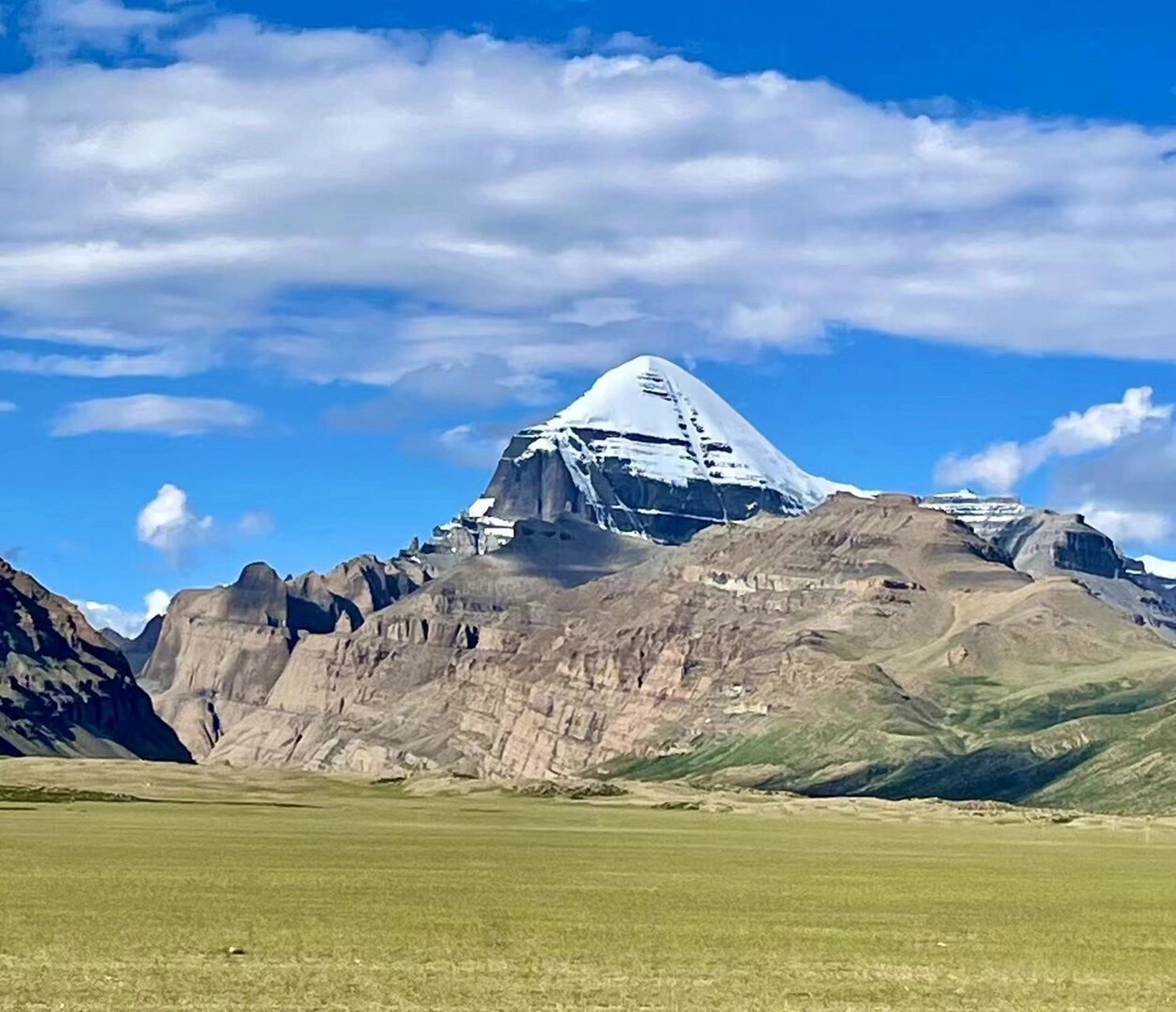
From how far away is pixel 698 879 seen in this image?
115500mm

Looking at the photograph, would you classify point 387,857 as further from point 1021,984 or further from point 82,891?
point 1021,984

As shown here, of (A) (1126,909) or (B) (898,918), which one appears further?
(A) (1126,909)

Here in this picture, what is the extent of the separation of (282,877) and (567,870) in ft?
75.9

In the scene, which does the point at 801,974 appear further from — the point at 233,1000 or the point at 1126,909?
the point at 1126,909

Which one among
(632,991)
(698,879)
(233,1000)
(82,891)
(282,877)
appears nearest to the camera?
(233,1000)

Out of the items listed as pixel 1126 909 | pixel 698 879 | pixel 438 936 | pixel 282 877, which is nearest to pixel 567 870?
pixel 698 879

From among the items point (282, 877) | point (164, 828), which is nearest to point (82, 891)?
point (282, 877)

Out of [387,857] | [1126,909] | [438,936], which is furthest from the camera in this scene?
[387,857]

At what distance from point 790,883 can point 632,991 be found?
55623mm

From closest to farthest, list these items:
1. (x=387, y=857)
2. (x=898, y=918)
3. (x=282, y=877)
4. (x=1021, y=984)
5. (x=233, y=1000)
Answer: (x=233, y=1000) → (x=1021, y=984) → (x=898, y=918) → (x=282, y=877) → (x=387, y=857)

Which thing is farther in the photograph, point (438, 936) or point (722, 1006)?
point (438, 936)

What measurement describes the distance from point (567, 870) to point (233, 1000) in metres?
71.5

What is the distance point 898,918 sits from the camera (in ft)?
282

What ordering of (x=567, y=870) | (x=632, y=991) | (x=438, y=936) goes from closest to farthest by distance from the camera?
(x=632, y=991) → (x=438, y=936) → (x=567, y=870)
